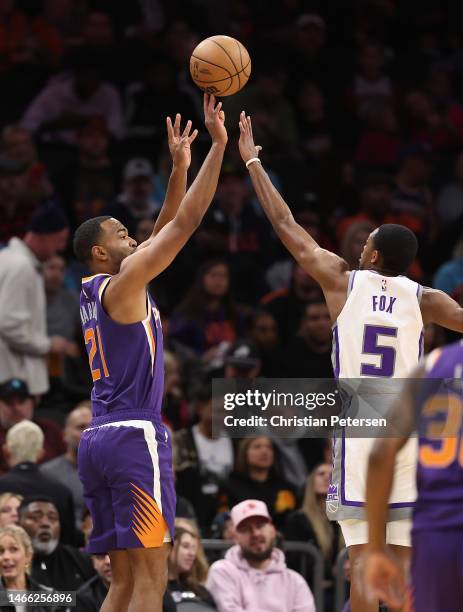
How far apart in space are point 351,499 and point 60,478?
3.89 meters

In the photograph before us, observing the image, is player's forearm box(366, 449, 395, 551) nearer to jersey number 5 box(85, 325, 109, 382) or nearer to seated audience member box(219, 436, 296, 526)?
jersey number 5 box(85, 325, 109, 382)

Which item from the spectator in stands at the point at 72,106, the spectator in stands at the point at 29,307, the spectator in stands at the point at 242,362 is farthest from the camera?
the spectator in stands at the point at 72,106

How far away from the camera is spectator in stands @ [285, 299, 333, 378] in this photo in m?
12.8

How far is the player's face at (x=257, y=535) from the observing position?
1006 cm

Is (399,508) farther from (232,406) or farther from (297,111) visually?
(297,111)

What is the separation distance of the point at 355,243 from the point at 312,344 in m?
1.06

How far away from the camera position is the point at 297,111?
1708 cm

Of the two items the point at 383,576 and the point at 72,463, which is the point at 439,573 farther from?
the point at 72,463

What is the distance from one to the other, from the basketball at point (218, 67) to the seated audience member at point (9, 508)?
3346mm

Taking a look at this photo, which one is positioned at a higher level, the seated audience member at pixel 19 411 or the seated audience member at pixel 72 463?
the seated audience member at pixel 19 411

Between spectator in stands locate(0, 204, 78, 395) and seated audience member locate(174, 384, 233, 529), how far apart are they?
4.46 feet

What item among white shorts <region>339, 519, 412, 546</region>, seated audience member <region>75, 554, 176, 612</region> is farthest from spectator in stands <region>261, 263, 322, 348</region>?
white shorts <region>339, 519, 412, 546</region>

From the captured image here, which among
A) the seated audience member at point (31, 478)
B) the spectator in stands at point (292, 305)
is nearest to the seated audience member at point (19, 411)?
the seated audience member at point (31, 478)

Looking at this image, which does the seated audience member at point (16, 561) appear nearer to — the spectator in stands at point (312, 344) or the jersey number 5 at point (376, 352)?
the jersey number 5 at point (376, 352)
